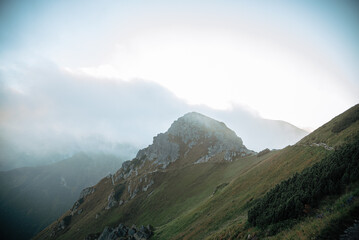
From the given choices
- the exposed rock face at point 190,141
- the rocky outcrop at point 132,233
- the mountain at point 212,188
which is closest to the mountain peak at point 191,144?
the exposed rock face at point 190,141

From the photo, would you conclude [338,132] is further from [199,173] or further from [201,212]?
[199,173]

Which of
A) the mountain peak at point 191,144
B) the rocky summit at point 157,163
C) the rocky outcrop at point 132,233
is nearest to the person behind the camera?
the rocky outcrop at point 132,233

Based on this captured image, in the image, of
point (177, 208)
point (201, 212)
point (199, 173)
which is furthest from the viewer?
point (199, 173)

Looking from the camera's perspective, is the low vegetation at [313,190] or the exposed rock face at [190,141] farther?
the exposed rock face at [190,141]

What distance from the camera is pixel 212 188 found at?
7781 cm

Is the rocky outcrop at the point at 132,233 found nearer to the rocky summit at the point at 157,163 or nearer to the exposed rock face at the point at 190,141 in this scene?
the rocky summit at the point at 157,163

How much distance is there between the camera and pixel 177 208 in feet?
249

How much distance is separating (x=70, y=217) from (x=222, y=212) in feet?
566

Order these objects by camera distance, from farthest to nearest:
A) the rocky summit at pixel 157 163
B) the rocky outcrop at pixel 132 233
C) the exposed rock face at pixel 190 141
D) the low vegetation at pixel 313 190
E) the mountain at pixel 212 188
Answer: the exposed rock face at pixel 190 141
the rocky summit at pixel 157 163
the rocky outcrop at pixel 132 233
the mountain at pixel 212 188
the low vegetation at pixel 313 190

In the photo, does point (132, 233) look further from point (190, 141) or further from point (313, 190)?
point (190, 141)

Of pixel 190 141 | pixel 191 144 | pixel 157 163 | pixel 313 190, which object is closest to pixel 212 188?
pixel 313 190

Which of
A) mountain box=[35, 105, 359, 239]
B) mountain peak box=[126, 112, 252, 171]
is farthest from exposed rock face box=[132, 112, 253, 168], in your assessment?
mountain box=[35, 105, 359, 239]

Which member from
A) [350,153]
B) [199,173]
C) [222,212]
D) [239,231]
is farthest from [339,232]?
[199,173]

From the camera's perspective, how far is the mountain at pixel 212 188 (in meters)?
17.0
